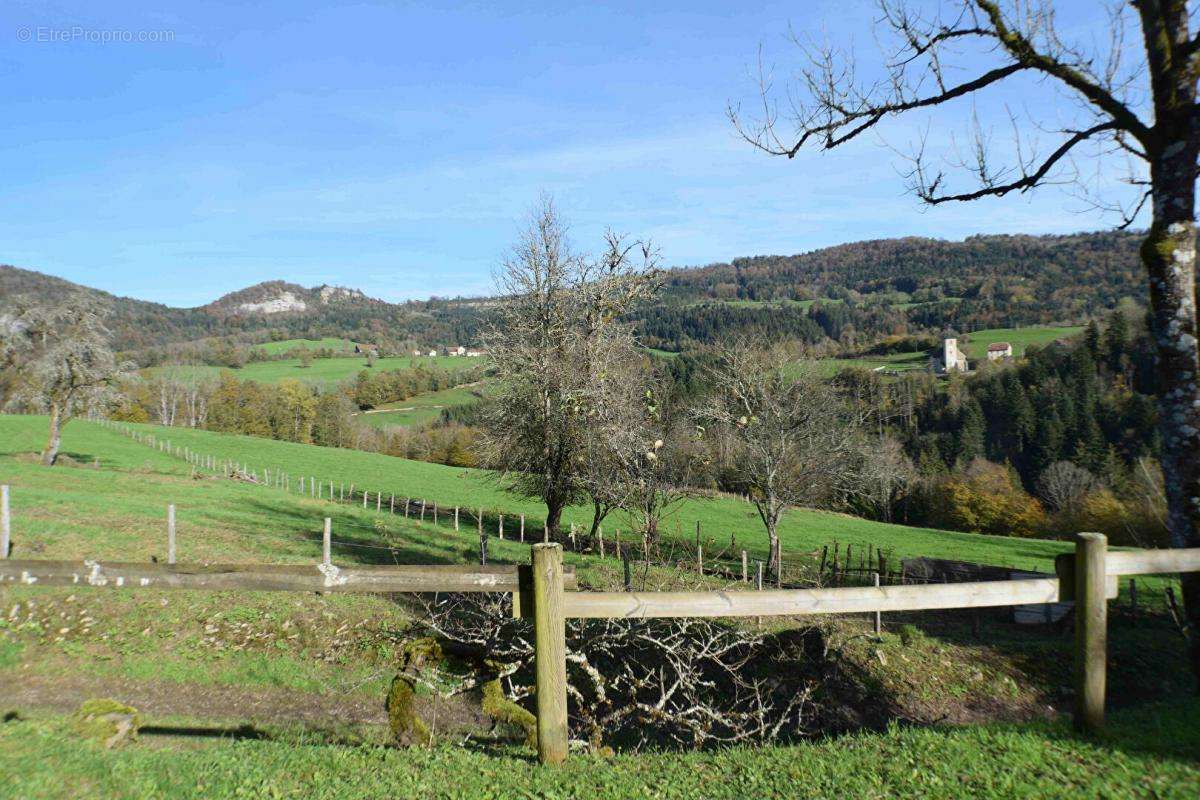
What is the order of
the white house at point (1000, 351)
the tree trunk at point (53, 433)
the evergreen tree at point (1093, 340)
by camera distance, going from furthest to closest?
1. the white house at point (1000, 351)
2. the evergreen tree at point (1093, 340)
3. the tree trunk at point (53, 433)

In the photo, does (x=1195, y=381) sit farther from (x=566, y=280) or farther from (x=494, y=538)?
(x=494, y=538)

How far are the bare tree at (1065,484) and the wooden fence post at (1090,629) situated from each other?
6123cm

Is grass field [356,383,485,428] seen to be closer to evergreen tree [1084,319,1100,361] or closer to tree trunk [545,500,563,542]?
tree trunk [545,500,563,542]

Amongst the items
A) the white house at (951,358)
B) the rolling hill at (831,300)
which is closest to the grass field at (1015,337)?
the white house at (951,358)

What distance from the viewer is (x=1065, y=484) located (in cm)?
5847

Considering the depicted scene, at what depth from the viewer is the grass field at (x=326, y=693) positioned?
3.96 m

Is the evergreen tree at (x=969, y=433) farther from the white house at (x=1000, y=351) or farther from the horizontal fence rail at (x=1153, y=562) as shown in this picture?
the horizontal fence rail at (x=1153, y=562)

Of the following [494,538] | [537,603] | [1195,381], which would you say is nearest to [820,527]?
[494,538]

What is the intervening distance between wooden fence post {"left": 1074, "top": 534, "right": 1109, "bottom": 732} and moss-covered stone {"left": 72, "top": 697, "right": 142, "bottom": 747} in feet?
21.9

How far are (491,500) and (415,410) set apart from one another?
58680 millimetres

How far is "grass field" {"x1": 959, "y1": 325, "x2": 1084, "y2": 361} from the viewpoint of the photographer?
96200 millimetres

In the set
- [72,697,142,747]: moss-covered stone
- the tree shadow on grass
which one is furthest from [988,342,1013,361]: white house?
[72,697,142,747]: moss-covered stone

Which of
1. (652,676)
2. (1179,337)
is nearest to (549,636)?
(1179,337)

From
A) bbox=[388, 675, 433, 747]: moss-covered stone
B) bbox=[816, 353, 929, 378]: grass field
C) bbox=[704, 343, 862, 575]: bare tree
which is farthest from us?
bbox=[816, 353, 929, 378]: grass field
